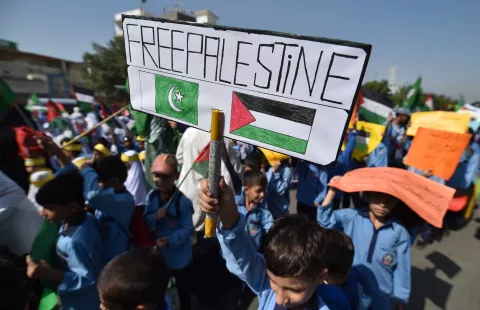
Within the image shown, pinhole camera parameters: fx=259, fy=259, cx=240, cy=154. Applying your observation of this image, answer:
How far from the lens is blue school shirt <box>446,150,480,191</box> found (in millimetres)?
3811

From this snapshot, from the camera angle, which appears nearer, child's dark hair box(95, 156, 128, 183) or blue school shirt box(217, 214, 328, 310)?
blue school shirt box(217, 214, 328, 310)

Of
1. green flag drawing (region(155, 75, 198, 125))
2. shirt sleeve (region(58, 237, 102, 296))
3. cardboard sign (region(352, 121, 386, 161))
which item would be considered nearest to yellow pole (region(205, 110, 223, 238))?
green flag drawing (region(155, 75, 198, 125))

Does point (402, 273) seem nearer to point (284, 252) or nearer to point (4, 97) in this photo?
point (284, 252)

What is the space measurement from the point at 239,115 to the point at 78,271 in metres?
1.48

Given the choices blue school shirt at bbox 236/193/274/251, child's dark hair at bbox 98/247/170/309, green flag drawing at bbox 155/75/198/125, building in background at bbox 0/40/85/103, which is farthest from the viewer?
building in background at bbox 0/40/85/103

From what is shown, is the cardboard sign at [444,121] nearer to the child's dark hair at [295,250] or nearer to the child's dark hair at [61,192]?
the child's dark hair at [295,250]

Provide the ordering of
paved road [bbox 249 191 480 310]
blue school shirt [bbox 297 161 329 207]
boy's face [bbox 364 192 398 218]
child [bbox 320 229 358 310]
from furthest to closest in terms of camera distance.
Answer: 1. blue school shirt [bbox 297 161 329 207]
2. paved road [bbox 249 191 480 310]
3. boy's face [bbox 364 192 398 218]
4. child [bbox 320 229 358 310]

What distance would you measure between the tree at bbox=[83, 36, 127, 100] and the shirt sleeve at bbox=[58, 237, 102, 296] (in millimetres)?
21435

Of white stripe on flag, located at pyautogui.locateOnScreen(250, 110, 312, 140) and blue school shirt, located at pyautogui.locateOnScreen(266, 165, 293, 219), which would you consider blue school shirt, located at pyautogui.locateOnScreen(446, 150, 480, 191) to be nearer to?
blue school shirt, located at pyautogui.locateOnScreen(266, 165, 293, 219)

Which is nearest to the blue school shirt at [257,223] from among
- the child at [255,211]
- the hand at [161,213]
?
the child at [255,211]

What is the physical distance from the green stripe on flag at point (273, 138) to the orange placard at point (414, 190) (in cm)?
107

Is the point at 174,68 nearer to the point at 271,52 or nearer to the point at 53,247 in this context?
the point at 271,52

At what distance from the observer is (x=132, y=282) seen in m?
1.25

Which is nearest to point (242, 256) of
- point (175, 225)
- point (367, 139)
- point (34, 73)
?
point (175, 225)
